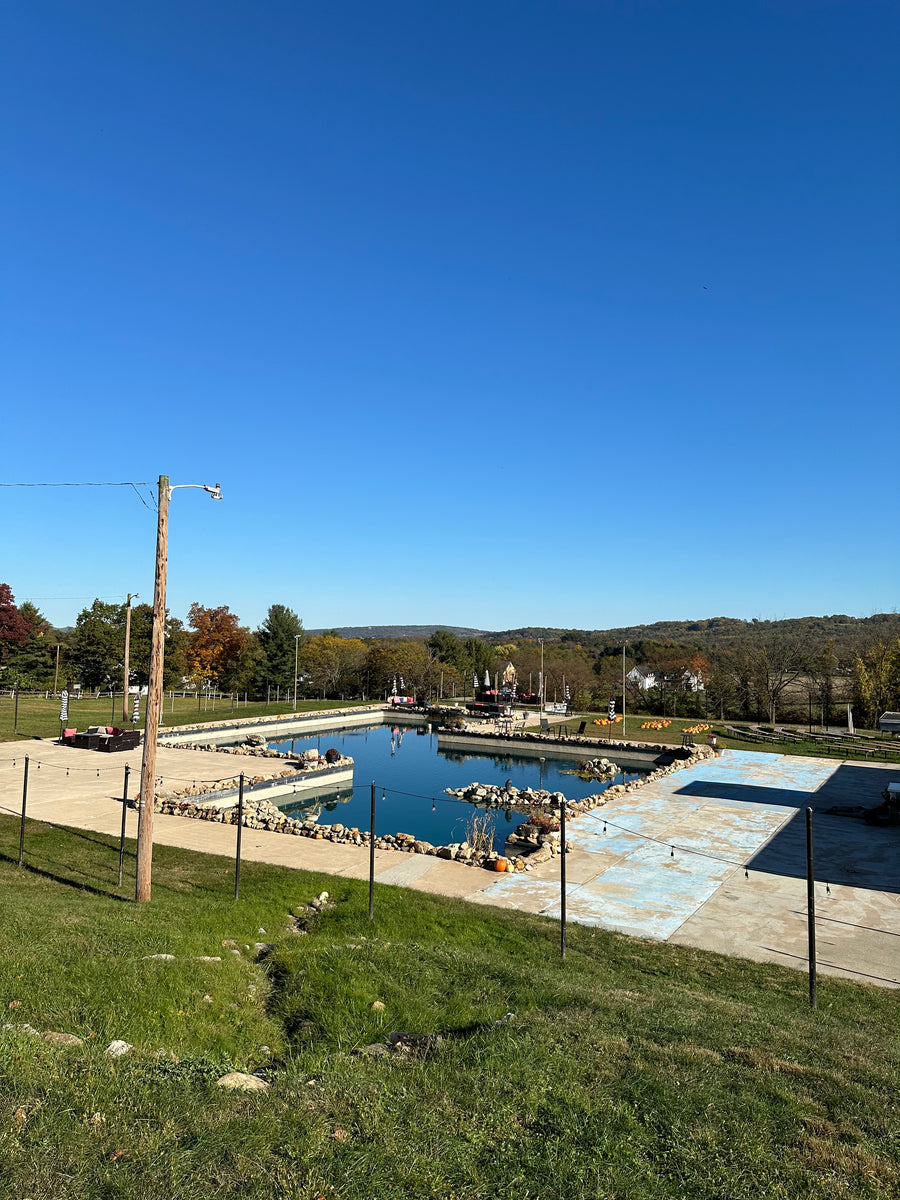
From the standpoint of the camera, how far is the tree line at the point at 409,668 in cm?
4897

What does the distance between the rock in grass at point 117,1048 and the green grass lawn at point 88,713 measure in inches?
1202

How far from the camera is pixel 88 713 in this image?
4103 cm

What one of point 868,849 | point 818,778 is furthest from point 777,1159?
point 818,778

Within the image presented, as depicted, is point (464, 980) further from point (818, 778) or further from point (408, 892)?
point (818, 778)

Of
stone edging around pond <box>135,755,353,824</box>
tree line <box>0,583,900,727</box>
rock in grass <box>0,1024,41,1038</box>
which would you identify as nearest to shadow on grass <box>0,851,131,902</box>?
stone edging around pond <box>135,755,353,824</box>

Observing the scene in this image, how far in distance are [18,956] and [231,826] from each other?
37.1ft

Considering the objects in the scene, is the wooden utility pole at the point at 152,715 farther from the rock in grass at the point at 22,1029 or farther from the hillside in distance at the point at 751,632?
the hillside in distance at the point at 751,632

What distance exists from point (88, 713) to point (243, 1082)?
134ft

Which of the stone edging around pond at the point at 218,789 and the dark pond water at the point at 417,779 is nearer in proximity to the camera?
the stone edging around pond at the point at 218,789

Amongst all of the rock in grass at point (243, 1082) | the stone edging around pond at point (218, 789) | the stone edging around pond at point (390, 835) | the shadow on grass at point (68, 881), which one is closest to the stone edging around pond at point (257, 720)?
the stone edging around pond at point (218, 789)

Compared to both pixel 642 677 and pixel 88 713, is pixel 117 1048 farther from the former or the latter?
pixel 642 677

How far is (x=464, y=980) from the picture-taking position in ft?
27.4

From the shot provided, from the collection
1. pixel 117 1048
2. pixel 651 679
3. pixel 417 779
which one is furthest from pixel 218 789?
pixel 651 679

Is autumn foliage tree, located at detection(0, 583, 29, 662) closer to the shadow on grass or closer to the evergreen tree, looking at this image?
the evergreen tree
